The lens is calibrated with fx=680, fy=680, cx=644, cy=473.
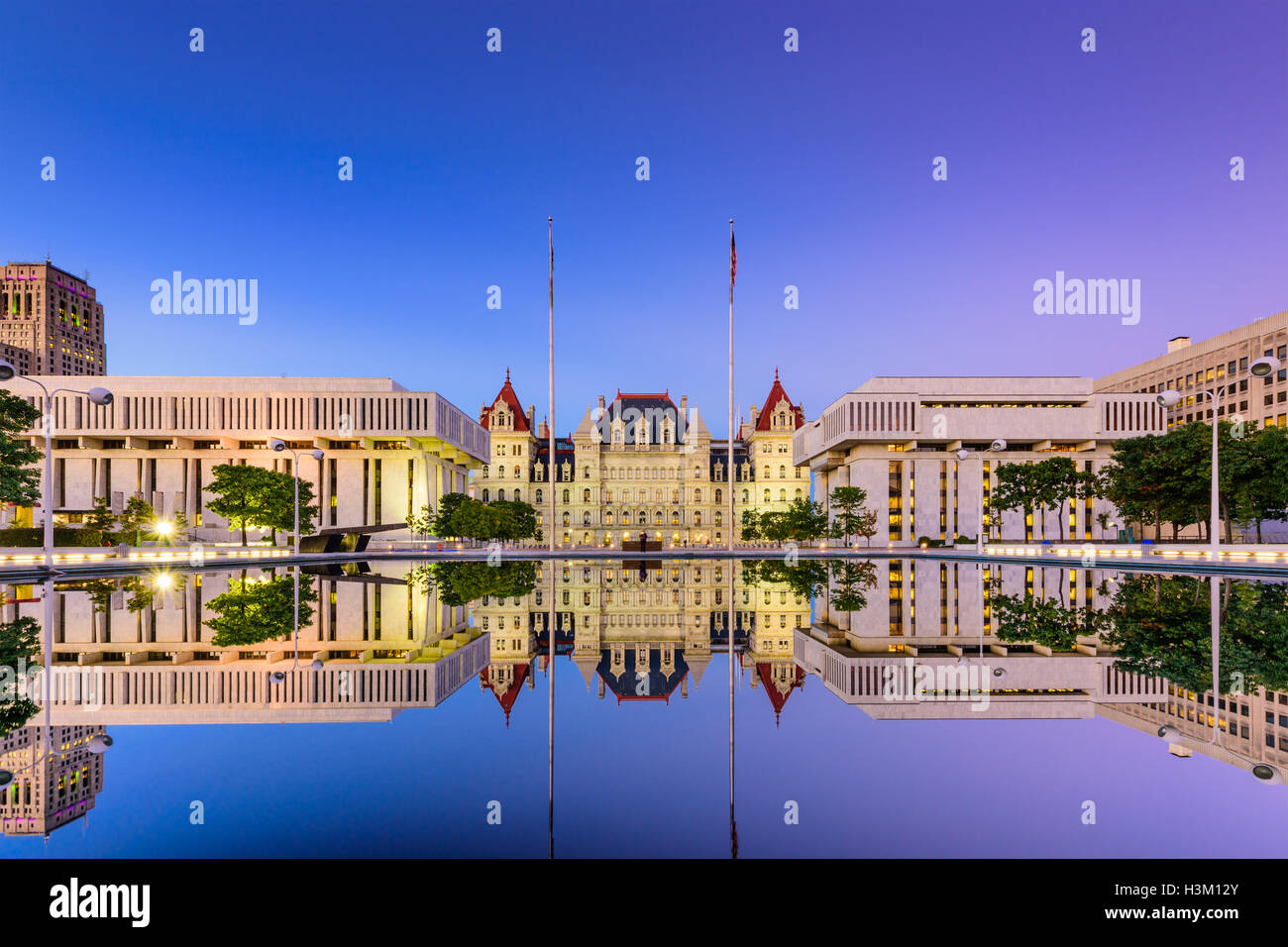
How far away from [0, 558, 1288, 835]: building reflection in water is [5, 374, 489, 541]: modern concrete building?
53.8 metres

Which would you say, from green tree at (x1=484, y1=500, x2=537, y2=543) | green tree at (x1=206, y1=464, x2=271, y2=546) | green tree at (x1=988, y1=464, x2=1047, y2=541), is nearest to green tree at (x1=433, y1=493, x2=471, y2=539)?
green tree at (x1=484, y1=500, x2=537, y2=543)

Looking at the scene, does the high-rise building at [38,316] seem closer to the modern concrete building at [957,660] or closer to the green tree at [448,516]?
the green tree at [448,516]

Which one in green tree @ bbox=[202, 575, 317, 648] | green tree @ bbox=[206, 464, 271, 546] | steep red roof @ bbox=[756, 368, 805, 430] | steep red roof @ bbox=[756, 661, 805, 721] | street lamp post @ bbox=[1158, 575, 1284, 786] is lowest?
green tree @ bbox=[202, 575, 317, 648]

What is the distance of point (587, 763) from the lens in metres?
7.15

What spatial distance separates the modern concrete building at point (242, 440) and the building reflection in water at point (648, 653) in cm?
5376

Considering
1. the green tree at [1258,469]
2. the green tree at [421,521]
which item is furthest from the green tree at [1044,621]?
the green tree at [421,521]

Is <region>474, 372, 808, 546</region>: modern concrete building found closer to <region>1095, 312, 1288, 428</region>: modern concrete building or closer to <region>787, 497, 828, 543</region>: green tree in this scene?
<region>787, 497, 828, 543</region>: green tree

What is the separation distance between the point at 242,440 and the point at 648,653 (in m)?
87.6

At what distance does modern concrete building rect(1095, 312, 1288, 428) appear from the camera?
275ft

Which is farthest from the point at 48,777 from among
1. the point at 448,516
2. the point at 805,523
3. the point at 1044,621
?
the point at 805,523

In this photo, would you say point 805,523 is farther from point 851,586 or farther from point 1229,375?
point 1229,375
